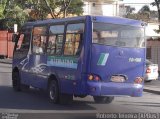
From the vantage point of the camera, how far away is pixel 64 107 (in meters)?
14.4

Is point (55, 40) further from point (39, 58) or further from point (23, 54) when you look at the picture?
point (23, 54)

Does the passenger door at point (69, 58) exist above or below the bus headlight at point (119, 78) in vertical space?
above

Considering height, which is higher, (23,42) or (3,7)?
(3,7)

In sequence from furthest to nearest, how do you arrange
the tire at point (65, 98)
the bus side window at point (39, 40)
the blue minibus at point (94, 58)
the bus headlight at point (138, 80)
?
the bus side window at point (39, 40) < the tire at point (65, 98) < the bus headlight at point (138, 80) < the blue minibus at point (94, 58)

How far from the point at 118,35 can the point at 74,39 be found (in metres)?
1.33

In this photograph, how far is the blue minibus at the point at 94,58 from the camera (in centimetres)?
1380

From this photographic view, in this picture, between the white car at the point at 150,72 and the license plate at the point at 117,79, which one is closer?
the license plate at the point at 117,79

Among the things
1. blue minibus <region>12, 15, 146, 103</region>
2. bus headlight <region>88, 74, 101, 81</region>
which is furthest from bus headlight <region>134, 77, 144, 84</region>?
bus headlight <region>88, 74, 101, 81</region>

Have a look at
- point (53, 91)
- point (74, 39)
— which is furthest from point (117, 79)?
point (53, 91)

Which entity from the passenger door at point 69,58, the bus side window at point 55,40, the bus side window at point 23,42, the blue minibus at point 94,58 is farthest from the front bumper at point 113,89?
the bus side window at point 23,42

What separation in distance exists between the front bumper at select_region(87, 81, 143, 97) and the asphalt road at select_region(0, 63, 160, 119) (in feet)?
1.64

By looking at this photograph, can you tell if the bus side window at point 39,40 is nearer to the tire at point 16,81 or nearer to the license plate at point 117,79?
the tire at point 16,81

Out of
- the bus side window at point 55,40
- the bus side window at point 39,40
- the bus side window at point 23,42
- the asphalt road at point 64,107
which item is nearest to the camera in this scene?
the asphalt road at point 64,107

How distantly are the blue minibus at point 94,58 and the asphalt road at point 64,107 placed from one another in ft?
1.47
